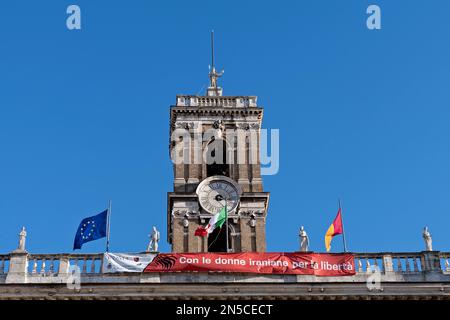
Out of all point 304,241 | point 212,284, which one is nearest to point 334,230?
point 304,241

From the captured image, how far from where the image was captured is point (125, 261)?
31.1 meters

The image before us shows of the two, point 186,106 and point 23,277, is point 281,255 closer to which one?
point 23,277

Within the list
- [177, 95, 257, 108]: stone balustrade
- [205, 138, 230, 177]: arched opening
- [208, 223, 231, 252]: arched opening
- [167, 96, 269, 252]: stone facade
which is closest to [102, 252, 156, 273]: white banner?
[167, 96, 269, 252]: stone facade

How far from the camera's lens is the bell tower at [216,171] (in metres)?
42.5

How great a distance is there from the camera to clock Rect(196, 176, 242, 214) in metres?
42.8

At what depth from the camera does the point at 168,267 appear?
31.1 metres

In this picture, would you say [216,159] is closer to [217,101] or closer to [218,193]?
[218,193]

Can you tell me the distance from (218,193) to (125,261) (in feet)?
42.2

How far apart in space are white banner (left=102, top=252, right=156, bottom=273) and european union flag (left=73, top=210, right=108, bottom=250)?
2.63 m
